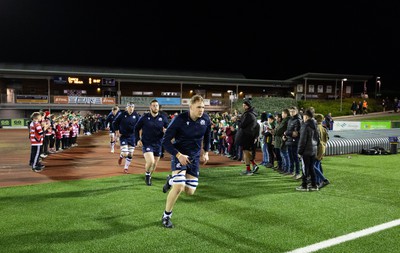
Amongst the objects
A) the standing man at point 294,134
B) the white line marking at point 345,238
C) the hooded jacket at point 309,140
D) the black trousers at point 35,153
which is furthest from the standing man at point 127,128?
the white line marking at point 345,238

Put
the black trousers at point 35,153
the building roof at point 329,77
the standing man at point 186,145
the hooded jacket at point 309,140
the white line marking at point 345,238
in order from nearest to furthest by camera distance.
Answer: the white line marking at point 345,238
the standing man at point 186,145
the hooded jacket at point 309,140
the black trousers at point 35,153
the building roof at point 329,77

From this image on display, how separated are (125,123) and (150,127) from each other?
8.20 ft

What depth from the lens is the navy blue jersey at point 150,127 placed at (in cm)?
894

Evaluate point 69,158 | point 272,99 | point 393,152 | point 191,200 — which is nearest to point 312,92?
point 272,99

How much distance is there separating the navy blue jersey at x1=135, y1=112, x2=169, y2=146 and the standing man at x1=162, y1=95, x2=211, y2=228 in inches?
127

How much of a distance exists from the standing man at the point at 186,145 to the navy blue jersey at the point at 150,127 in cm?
324

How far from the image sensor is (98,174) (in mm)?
10750

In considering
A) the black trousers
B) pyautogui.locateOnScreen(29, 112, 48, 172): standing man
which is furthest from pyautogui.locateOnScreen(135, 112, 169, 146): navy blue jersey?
the black trousers

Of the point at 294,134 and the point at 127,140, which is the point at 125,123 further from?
the point at 294,134

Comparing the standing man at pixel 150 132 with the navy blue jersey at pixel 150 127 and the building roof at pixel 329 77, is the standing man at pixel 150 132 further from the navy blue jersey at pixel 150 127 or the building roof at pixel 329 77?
the building roof at pixel 329 77

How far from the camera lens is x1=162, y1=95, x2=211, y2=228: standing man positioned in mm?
5551

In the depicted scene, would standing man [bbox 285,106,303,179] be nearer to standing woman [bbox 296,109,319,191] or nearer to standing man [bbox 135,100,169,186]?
standing woman [bbox 296,109,319,191]

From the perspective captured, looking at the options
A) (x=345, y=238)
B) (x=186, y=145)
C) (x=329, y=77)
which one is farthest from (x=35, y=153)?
(x=329, y=77)

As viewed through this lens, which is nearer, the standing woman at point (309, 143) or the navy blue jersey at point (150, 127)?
the standing woman at point (309, 143)
